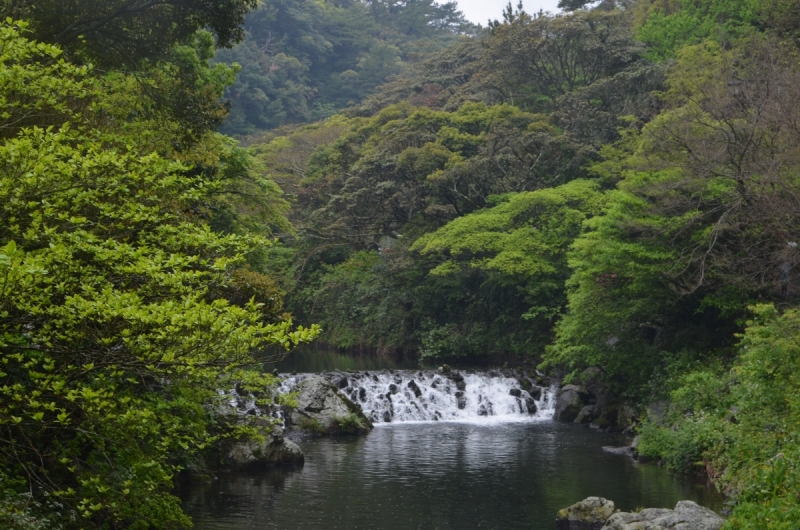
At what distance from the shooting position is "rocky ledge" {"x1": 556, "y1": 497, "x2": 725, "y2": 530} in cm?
1198

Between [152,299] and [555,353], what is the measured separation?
66.7ft

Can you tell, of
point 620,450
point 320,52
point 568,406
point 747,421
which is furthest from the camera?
point 320,52

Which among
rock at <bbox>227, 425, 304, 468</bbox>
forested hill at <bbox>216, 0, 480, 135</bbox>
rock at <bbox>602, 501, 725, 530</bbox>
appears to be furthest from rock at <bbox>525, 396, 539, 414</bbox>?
forested hill at <bbox>216, 0, 480, 135</bbox>

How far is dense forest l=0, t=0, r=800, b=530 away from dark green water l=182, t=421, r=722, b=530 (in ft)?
3.93

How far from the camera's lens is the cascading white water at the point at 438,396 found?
26.0 meters

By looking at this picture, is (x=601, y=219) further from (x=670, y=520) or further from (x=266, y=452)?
(x=670, y=520)

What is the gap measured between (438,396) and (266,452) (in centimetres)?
945

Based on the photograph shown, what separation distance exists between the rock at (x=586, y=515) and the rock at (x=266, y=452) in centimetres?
685

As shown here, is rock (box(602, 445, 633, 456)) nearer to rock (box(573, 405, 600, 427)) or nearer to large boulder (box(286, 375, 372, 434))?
rock (box(573, 405, 600, 427))

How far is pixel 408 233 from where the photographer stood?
38531mm

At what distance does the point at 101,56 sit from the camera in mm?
13883

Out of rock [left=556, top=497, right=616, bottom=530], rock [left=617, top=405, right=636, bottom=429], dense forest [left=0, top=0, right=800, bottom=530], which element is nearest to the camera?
dense forest [left=0, top=0, right=800, bottom=530]

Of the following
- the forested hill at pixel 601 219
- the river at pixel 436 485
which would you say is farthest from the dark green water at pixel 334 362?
the river at pixel 436 485

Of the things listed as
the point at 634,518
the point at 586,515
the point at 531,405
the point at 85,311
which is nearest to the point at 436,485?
the point at 586,515
